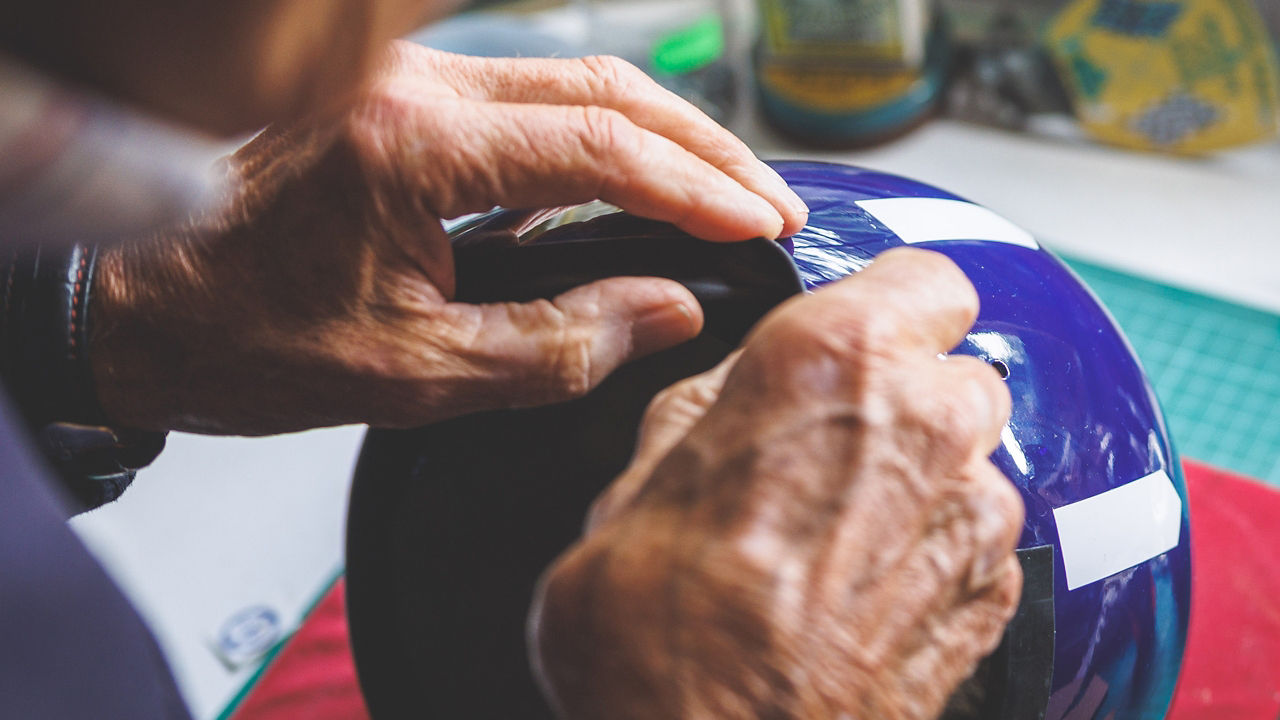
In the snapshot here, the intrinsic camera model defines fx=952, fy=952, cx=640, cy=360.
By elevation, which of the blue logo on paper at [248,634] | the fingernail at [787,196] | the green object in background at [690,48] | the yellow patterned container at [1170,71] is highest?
the fingernail at [787,196]

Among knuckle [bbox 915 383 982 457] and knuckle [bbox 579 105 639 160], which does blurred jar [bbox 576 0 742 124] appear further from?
knuckle [bbox 915 383 982 457]

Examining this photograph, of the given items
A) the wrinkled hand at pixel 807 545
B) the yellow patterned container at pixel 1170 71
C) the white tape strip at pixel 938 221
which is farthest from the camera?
the yellow patterned container at pixel 1170 71

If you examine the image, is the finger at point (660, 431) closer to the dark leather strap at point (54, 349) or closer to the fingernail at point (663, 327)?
the fingernail at point (663, 327)

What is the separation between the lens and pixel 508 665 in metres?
0.69

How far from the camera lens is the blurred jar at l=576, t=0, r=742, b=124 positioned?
1.61 m

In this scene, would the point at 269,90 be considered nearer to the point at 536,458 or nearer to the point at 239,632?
the point at 536,458

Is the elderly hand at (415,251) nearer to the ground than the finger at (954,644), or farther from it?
farther from it

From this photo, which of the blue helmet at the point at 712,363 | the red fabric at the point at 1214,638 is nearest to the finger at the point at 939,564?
the blue helmet at the point at 712,363

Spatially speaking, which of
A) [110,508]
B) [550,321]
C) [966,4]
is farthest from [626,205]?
[966,4]

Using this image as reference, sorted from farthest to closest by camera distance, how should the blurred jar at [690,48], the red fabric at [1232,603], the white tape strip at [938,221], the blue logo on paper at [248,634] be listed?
the blurred jar at [690,48] → the blue logo on paper at [248,634] → the red fabric at [1232,603] → the white tape strip at [938,221]

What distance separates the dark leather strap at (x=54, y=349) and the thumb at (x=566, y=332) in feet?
0.82

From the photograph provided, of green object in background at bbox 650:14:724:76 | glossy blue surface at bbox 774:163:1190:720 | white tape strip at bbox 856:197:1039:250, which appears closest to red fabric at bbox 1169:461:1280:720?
glossy blue surface at bbox 774:163:1190:720

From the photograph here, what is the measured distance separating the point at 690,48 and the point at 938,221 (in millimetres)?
1082

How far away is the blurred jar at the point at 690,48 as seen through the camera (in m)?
1.61
